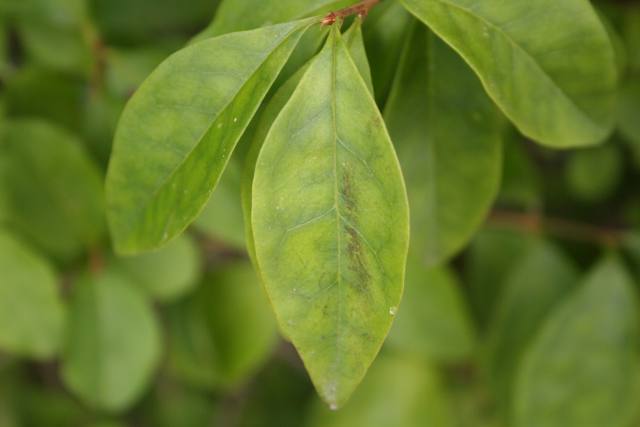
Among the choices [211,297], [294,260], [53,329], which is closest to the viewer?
[294,260]

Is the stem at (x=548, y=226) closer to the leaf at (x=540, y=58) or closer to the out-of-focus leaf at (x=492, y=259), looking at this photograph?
the out-of-focus leaf at (x=492, y=259)

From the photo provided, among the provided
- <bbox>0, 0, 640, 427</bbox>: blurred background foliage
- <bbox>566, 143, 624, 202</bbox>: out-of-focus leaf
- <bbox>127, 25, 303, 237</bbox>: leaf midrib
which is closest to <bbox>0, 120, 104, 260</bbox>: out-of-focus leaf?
<bbox>0, 0, 640, 427</bbox>: blurred background foliage

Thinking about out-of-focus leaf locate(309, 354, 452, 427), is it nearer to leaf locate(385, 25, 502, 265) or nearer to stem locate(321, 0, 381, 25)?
leaf locate(385, 25, 502, 265)

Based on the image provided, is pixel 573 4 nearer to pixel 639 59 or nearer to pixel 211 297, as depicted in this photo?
pixel 639 59

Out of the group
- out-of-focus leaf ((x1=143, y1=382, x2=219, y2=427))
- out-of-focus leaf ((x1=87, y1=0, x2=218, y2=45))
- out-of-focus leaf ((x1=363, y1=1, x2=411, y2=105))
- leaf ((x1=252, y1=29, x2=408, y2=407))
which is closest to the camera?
leaf ((x1=252, y1=29, x2=408, y2=407))

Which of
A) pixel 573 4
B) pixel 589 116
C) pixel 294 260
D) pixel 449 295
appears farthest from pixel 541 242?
pixel 294 260

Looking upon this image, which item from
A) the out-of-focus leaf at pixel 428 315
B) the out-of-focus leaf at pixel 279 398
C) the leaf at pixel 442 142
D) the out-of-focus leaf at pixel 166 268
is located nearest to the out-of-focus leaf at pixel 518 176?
the out-of-focus leaf at pixel 428 315
